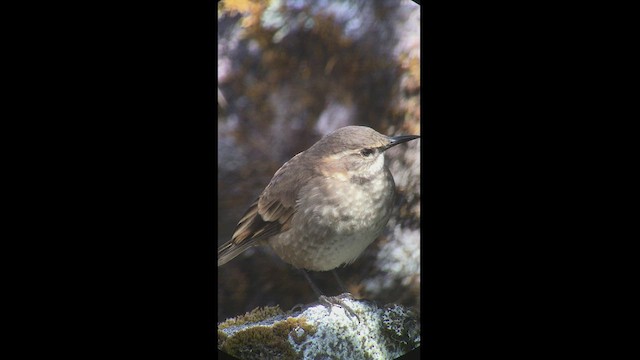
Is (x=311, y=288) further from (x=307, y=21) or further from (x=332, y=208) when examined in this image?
(x=307, y=21)

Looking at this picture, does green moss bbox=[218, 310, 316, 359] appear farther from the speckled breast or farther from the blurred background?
the speckled breast

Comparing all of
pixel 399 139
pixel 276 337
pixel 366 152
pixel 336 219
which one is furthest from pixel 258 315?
pixel 399 139

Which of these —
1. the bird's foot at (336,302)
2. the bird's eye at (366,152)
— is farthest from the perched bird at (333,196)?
the bird's foot at (336,302)

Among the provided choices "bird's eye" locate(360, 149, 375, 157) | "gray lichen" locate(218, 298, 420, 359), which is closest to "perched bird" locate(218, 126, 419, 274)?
"bird's eye" locate(360, 149, 375, 157)

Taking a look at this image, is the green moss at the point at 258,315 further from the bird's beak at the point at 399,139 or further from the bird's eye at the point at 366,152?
the bird's beak at the point at 399,139

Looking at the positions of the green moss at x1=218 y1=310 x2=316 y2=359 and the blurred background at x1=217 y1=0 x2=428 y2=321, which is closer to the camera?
the blurred background at x1=217 y1=0 x2=428 y2=321

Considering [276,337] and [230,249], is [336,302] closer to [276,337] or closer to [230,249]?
[276,337]
